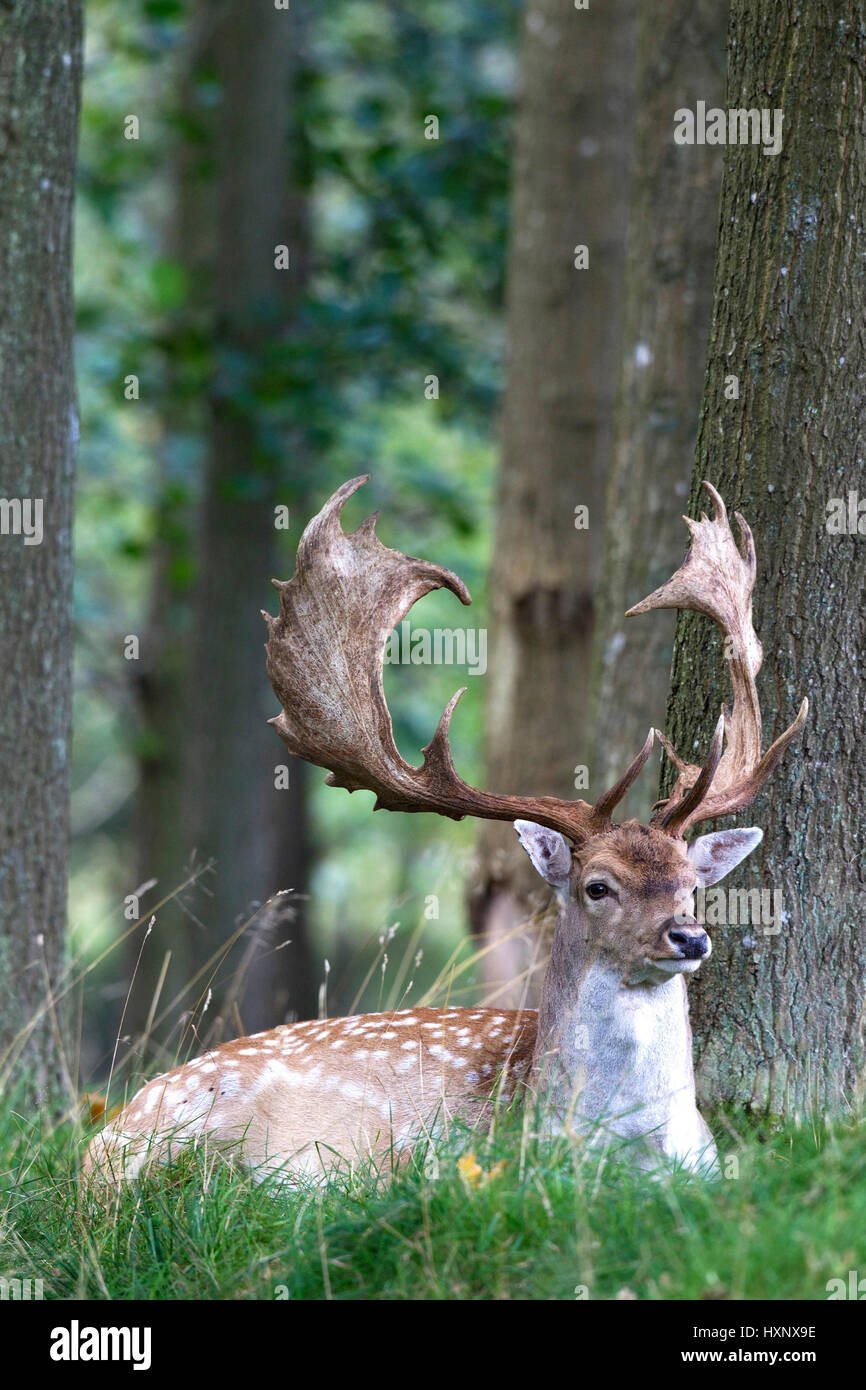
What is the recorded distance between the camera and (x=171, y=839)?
11.6 m

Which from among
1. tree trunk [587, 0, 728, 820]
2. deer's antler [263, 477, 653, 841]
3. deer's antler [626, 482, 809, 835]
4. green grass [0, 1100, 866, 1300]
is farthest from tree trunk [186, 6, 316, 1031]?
green grass [0, 1100, 866, 1300]

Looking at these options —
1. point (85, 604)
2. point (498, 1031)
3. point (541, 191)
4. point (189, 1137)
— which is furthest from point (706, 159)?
point (85, 604)

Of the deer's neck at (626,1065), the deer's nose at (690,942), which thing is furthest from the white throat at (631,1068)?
the deer's nose at (690,942)

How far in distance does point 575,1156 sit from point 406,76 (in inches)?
400

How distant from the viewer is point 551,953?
165 inches

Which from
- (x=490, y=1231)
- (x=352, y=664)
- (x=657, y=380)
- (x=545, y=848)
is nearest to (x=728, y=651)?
(x=545, y=848)

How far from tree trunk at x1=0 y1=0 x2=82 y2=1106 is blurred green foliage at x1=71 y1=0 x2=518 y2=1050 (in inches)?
165

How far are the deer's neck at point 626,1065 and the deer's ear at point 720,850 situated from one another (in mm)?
325

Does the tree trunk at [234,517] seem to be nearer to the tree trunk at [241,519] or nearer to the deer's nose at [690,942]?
the tree trunk at [241,519]

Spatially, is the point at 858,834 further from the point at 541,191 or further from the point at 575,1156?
the point at 541,191

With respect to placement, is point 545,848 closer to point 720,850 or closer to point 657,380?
point 720,850

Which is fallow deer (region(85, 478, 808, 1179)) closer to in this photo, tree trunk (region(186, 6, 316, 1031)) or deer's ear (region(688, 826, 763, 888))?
deer's ear (region(688, 826, 763, 888))

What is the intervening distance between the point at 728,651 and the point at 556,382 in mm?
4501

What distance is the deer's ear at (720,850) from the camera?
4102mm
